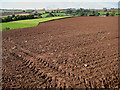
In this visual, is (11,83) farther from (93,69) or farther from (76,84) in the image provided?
(93,69)

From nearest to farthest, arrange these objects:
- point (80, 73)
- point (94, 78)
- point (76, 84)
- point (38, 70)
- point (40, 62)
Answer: point (76, 84)
point (94, 78)
point (80, 73)
point (38, 70)
point (40, 62)

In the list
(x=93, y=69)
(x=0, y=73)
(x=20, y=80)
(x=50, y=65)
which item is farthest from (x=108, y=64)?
(x=0, y=73)

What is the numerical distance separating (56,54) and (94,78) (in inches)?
142

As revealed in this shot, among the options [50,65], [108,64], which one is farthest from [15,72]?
[108,64]

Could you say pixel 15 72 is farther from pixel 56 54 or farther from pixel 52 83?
pixel 56 54

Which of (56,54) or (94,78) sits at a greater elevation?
(56,54)

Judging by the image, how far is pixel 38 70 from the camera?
21.7ft

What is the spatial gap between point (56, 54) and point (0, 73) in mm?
3850

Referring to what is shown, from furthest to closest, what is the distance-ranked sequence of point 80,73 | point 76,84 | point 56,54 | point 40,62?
point 56,54, point 40,62, point 80,73, point 76,84

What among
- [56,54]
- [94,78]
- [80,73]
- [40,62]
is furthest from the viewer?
[56,54]

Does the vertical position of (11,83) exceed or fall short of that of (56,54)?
it falls short

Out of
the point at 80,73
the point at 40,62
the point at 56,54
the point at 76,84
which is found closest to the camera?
the point at 76,84

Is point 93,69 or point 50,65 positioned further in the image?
point 50,65

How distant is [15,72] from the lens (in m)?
6.38
